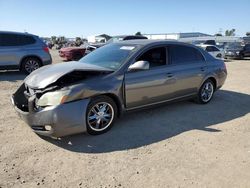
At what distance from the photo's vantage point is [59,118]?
435 centimetres

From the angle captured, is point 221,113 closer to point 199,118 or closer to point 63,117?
point 199,118

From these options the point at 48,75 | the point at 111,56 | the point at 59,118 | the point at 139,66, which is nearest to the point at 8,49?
the point at 111,56

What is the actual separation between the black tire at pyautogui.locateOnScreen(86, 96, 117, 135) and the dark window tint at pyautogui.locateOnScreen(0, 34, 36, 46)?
8.07 metres

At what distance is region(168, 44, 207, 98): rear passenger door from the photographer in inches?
245

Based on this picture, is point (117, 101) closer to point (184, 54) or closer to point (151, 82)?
point (151, 82)

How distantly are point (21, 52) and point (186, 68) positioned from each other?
7.69 metres

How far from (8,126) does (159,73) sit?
3061mm

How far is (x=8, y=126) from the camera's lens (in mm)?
5344

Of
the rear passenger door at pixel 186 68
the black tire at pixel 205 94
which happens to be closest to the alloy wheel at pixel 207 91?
the black tire at pixel 205 94

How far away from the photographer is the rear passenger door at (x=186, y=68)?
20.4 ft

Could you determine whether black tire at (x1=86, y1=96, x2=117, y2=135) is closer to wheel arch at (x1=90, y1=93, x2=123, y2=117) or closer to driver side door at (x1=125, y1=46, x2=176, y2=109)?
wheel arch at (x1=90, y1=93, x2=123, y2=117)

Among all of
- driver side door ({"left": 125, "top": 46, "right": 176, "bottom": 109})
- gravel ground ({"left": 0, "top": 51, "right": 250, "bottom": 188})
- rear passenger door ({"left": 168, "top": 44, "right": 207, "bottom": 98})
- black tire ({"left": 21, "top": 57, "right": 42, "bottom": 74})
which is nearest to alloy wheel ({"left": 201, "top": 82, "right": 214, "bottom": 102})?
rear passenger door ({"left": 168, "top": 44, "right": 207, "bottom": 98})


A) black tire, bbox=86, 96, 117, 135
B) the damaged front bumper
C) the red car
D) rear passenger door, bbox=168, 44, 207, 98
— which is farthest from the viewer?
the red car

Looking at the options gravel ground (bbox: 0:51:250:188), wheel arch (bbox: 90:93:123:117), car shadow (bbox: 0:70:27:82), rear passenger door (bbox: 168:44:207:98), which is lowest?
car shadow (bbox: 0:70:27:82)
